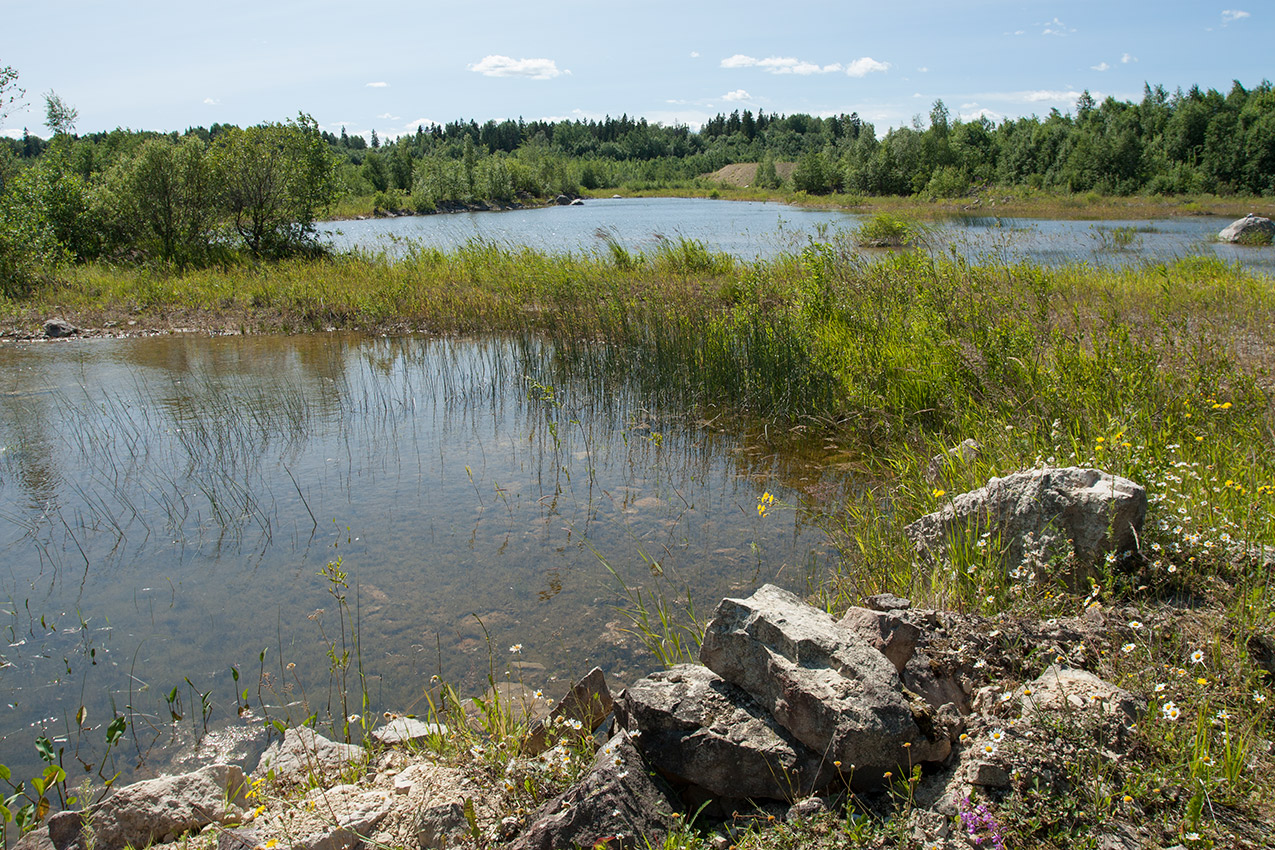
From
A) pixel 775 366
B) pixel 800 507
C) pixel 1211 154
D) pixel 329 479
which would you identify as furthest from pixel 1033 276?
pixel 1211 154

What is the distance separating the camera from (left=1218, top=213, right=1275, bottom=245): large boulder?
2125 cm

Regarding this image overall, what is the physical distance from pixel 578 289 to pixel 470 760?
29.9 feet

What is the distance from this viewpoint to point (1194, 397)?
5.08 meters

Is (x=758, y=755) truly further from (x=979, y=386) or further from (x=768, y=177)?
(x=768, y=177)

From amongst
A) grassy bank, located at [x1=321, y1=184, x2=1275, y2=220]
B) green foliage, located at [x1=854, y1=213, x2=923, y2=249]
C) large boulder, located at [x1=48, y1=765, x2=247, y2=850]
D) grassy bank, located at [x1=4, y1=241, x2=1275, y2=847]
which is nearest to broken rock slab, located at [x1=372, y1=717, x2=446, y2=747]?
large boulder, located at [x1=48, y1=765, x2=247, y2=850]

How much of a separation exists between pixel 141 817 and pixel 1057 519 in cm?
391

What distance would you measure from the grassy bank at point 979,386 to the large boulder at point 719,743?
240 mm

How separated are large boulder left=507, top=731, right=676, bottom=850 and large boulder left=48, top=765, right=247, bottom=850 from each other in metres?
1.19

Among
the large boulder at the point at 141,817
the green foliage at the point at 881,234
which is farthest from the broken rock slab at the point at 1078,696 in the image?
the green foliage at the point at 881,234

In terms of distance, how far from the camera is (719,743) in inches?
96.7

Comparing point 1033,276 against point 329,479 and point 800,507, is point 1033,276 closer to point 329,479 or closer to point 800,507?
point 800,507

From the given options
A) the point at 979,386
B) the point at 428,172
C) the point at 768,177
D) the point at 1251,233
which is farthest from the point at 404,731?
the point at 768,177

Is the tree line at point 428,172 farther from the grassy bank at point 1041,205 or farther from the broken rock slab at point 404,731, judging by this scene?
the broken rock slab at point 404,731

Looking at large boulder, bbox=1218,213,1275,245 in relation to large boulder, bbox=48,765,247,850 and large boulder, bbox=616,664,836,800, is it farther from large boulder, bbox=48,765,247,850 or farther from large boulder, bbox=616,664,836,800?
large boulder, bbox=48,765,247,850
